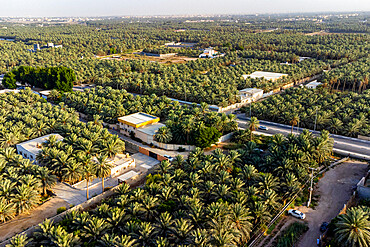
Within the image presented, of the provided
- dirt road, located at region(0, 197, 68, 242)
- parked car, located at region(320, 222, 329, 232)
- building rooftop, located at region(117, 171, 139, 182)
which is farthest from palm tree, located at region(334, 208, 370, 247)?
dirt road, located at region(0, 197, 68, 242)

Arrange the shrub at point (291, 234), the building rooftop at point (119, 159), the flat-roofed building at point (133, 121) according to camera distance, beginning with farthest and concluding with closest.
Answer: the flat-roofed building at point (133, 121)
the building rooftop at point (119, 159)
the shrub at point (291, 234)

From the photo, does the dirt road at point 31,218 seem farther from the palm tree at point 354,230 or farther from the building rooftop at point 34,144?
the palm tree at point 354,230

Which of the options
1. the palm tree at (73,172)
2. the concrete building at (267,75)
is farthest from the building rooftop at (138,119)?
the concrete building at (267,75)

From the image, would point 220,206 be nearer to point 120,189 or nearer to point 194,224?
point 194,224

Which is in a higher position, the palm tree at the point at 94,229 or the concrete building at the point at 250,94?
the concrete building at the point at 250,94

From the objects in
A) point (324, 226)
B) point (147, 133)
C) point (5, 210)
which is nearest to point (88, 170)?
point (5, 210)

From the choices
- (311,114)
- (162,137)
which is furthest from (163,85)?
(311,114)
